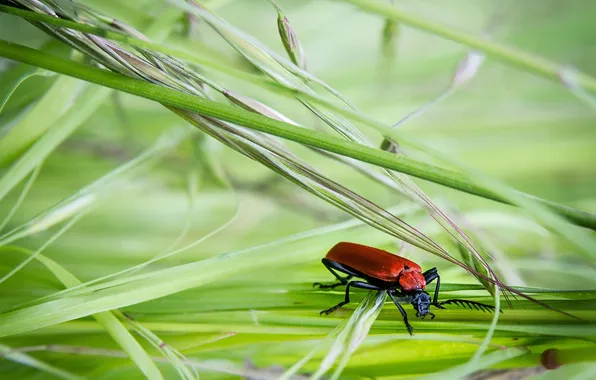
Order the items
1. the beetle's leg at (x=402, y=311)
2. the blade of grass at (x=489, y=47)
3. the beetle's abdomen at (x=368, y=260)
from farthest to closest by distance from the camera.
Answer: the beetle's abdomen at (x=368, y=260) → the beetle's leg at (x=402, y=311) → the blade of grass at (x=489, y=47)

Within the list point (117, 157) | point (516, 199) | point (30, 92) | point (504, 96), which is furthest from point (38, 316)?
point (504, 96)

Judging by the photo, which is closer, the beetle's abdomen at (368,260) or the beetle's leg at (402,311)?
the beetle's leg at (402,311)

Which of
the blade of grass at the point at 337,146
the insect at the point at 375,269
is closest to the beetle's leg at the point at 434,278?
the insect at the point at 375,269

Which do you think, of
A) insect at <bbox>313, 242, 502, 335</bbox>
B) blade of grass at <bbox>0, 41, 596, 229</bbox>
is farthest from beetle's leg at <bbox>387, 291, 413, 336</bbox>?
blade of grass at <bbox>0, 41, 596, 229</bbox>

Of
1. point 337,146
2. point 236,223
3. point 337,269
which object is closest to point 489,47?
point 337,146

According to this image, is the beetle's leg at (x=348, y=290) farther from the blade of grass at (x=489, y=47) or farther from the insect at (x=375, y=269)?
the blade of grass at (x=489, y=47)

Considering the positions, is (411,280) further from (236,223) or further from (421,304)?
(236,223)

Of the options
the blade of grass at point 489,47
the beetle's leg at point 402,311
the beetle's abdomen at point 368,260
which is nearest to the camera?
the blade of grass at point 489,47
